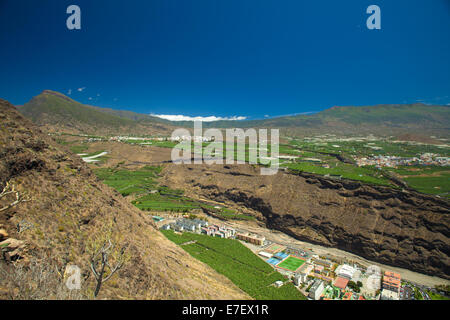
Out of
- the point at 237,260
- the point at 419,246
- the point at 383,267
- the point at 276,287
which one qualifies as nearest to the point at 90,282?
the point at 276,287

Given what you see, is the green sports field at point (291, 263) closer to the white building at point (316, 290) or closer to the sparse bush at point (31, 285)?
the white building at point (316, 290)

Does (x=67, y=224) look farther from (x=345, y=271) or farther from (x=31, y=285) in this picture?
(x=345, y=271)

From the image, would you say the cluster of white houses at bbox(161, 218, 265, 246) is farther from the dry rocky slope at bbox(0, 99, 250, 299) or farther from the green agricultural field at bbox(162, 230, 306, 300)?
the dry rocky slope at bbox(0, 99, 250, 299)

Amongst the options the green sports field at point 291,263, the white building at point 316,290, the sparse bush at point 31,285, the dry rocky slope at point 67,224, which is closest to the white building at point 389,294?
the white building at point 316,290

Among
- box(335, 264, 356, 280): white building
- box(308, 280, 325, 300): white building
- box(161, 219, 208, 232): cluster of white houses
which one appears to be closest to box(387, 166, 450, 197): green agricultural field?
box(335, 264, 356, 280): white building

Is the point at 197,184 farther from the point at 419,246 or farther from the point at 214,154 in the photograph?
the point at 419,246

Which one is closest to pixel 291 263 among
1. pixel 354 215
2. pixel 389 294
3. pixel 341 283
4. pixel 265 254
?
pixel 265 254
